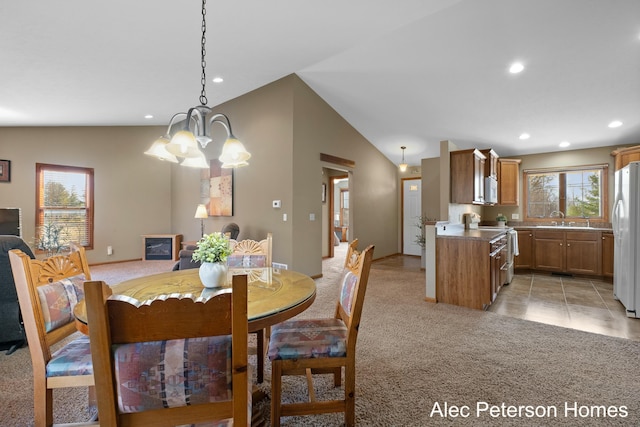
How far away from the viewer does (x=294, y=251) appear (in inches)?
187

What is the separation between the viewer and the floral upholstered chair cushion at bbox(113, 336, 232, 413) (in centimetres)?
88

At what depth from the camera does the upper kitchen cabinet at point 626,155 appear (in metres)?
4.57

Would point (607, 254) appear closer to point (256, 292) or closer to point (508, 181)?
point (508, 181)

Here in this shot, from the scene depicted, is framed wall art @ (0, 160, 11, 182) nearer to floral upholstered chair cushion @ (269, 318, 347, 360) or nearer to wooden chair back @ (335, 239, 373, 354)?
floral upholstered chair cushion @ (269, 318, 347, 360)

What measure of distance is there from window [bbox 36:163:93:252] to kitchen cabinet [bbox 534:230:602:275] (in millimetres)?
8851

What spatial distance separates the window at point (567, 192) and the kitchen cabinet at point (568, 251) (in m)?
0.75

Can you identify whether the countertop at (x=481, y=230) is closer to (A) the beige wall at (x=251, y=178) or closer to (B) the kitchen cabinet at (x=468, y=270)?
(B) the kitchen cabinet at (x=468, y=270)

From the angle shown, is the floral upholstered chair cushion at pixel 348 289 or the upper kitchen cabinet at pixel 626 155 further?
the upper kitchen cabinet at pixel 626 155

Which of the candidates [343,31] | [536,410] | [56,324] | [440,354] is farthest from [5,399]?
[343,31]

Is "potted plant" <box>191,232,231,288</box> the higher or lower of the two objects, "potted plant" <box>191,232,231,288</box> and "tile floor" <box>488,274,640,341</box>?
the higher

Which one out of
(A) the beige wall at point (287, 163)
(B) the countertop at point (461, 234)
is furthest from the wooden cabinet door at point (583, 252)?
(A) the beige wall at point (287, 163)

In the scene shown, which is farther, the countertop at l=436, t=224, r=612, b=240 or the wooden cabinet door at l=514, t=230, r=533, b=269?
the wooden cabinet door at l=514, t=230, r=533, b=269

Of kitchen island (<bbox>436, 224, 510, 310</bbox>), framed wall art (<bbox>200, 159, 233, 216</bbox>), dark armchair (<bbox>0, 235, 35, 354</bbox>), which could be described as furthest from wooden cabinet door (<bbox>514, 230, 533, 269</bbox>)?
dark armchair (<bbox>0, 235, 35, 354</bbox>)

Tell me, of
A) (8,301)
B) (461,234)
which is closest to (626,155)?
(461,234)
